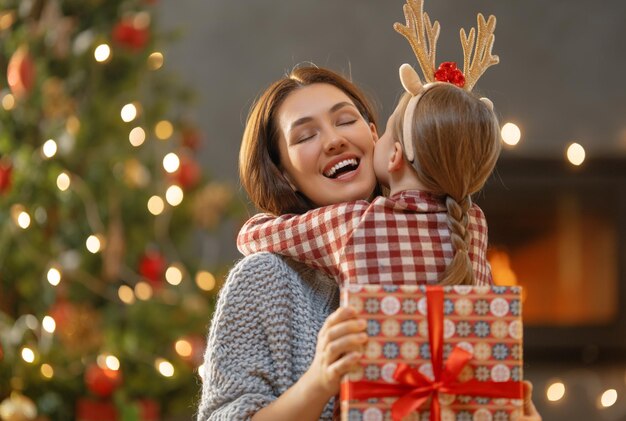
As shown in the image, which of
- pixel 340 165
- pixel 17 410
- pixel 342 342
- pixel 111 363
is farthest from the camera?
pixel 111 363

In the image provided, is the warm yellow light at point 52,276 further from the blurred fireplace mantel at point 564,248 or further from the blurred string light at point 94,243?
the blurred fireplace mantel at point 564,248

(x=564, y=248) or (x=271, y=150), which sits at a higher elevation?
(x=564, y=248)

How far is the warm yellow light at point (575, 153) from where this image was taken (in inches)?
150

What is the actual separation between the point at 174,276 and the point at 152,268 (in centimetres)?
20

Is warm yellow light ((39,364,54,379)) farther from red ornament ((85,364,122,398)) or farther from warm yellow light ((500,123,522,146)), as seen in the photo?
warm yellow light ((500,123,522,146))

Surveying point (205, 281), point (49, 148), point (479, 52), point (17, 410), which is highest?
point (49, 148)

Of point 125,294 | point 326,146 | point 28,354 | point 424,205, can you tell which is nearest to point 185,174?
point 125,294

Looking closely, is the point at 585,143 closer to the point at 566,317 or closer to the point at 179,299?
the point at 566,317

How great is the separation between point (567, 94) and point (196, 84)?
1.65 meters

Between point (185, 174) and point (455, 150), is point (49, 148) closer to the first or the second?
point (185, 174)

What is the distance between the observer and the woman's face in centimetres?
147

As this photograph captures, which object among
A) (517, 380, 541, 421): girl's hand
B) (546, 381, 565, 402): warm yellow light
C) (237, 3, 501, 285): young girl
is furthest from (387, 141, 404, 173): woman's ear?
(546, 381, 565, 402): warm yellow light

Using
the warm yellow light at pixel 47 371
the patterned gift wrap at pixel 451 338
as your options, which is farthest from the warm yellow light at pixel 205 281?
the patterned gift wrap at pixel 451 338

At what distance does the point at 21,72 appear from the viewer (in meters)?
3.00
